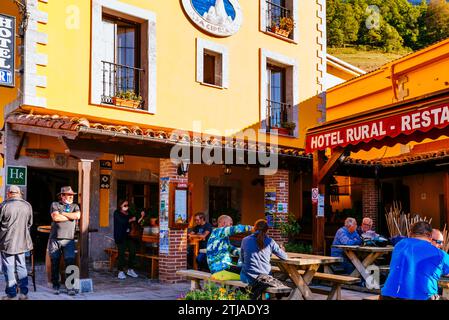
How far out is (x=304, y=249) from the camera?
11.6 m

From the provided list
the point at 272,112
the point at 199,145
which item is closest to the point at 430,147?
the point at 272,112

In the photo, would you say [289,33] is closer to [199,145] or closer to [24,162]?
[199,145]

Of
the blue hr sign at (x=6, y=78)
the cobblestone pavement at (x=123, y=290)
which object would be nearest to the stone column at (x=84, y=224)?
the cobblestone pavement at (x=123, y=290)

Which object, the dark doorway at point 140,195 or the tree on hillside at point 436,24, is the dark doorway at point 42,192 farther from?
the tree on hillside at point 436,24

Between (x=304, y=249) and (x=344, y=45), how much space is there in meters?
30.1

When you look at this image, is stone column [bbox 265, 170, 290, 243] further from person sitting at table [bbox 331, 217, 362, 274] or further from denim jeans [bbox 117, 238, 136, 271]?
denim jeans [bbox 117, 238, 136, 271]

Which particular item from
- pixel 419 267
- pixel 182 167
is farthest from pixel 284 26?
pixel 419 267

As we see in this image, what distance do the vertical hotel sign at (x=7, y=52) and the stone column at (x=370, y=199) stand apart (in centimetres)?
1017

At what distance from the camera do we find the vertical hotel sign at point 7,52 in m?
9.01

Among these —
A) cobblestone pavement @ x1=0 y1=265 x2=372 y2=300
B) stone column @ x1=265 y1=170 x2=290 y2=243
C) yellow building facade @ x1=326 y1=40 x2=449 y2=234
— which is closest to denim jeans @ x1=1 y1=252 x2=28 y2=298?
cobblestone pavement @ x1=0 y1=265 x2=372 y2=300

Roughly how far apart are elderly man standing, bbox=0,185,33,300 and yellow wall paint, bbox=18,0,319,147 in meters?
2.84

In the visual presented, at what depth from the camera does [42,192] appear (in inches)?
→ 472

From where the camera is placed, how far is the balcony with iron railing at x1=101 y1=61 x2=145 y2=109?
1077 centimetres

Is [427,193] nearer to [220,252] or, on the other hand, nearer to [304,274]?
[304,274]
